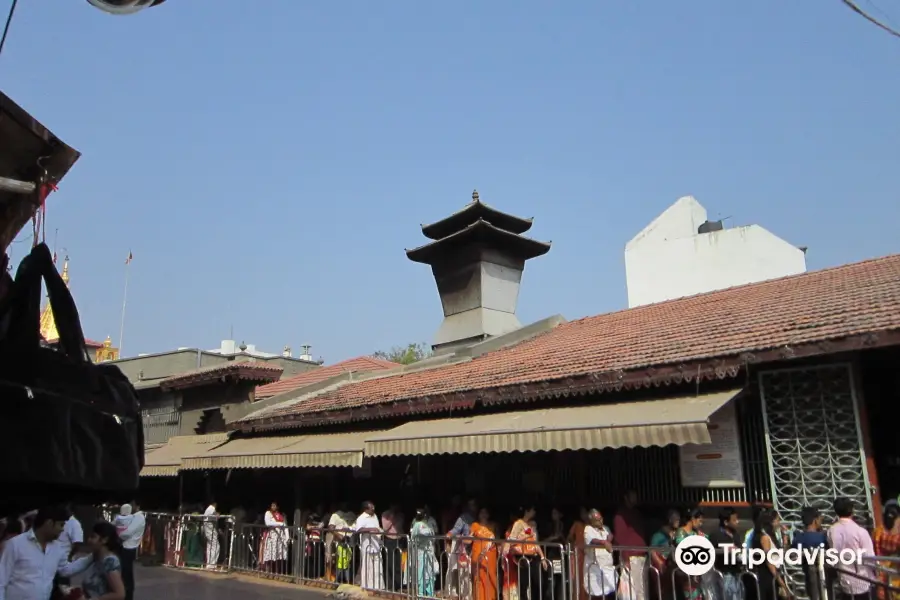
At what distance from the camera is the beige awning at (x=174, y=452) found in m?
16.4

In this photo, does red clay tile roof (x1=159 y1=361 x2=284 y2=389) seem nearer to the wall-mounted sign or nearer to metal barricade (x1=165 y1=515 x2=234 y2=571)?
metal barricade (x1=165 y1=515 x2=234 y2=571)

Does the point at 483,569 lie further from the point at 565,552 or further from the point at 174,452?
the point at 174,452

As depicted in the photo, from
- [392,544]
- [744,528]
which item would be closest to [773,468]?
[744,528]

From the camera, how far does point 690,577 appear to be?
757 cm

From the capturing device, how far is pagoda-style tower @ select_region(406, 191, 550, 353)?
1742cm

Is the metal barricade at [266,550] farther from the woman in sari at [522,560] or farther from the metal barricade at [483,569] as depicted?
the woman in sari at [522,560]

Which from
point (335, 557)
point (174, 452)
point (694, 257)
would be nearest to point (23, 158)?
point (335, 557)

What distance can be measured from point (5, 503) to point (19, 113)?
1936 millimetres

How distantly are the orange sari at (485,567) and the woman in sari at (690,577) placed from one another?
2438 mm

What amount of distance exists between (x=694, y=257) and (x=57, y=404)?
953 inches

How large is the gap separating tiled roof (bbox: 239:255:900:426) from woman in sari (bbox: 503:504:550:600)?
207cm

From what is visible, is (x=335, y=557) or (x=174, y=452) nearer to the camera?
(x=335, y=557)

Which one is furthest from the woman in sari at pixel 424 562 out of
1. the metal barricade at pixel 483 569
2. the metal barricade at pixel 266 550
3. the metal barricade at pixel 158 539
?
the metal barricade at pixel 158 539

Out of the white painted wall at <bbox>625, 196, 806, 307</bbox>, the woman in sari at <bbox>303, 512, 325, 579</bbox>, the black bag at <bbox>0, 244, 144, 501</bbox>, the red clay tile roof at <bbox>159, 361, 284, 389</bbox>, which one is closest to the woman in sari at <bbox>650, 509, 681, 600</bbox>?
the woman in sari at <bbox>303, 512, 325, 579</bbox>
